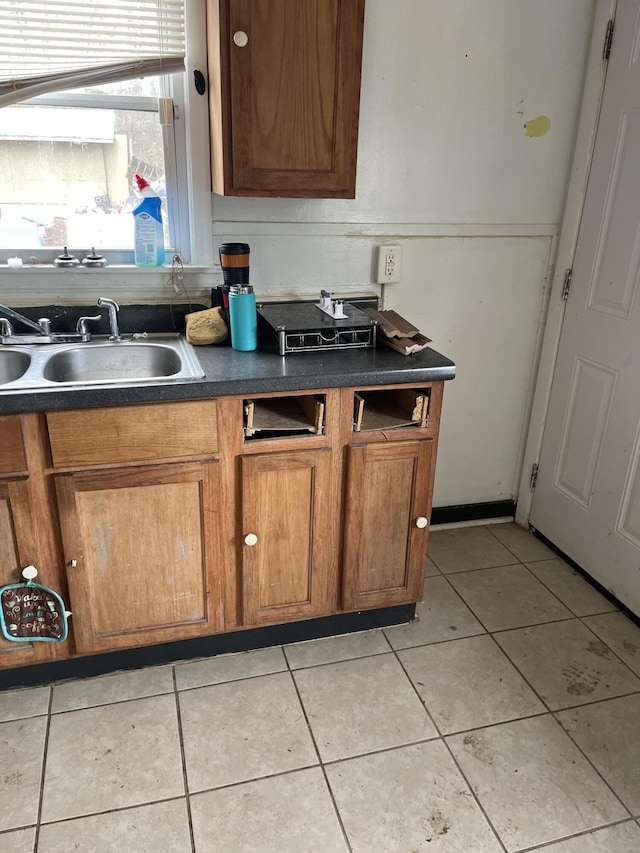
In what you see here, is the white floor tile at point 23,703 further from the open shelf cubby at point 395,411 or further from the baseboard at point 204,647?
the open shelf cubby at point 395,411

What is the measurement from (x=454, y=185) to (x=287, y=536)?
4.45ft

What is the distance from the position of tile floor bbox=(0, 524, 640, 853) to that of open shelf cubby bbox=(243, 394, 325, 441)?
717 millimetres

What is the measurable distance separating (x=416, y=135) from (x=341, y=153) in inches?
17.6

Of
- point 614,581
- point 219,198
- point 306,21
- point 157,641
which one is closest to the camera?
point 306,21

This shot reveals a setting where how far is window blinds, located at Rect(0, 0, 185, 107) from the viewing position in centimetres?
181

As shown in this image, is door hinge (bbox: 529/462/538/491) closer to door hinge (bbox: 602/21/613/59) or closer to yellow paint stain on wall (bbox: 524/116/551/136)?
yellow paint stain on wall (bbox: 524/116/551/136)

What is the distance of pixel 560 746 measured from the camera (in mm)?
1730

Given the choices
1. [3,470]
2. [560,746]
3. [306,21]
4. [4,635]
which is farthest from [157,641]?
[306,21]

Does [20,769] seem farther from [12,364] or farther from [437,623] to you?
[437,623]

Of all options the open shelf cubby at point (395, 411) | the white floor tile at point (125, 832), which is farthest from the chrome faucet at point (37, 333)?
the white floor tile at point (125, 832)

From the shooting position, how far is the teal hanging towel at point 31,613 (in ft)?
5.59

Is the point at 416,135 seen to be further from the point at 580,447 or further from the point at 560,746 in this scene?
the point at 560,746

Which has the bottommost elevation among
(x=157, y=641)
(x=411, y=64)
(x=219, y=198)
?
(x=157, y=641)

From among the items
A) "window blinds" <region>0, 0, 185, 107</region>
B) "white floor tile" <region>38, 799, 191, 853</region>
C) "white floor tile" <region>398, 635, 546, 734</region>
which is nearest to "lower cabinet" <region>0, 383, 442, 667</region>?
"white floor tile" <region>398, 635, 546, 734</region>
